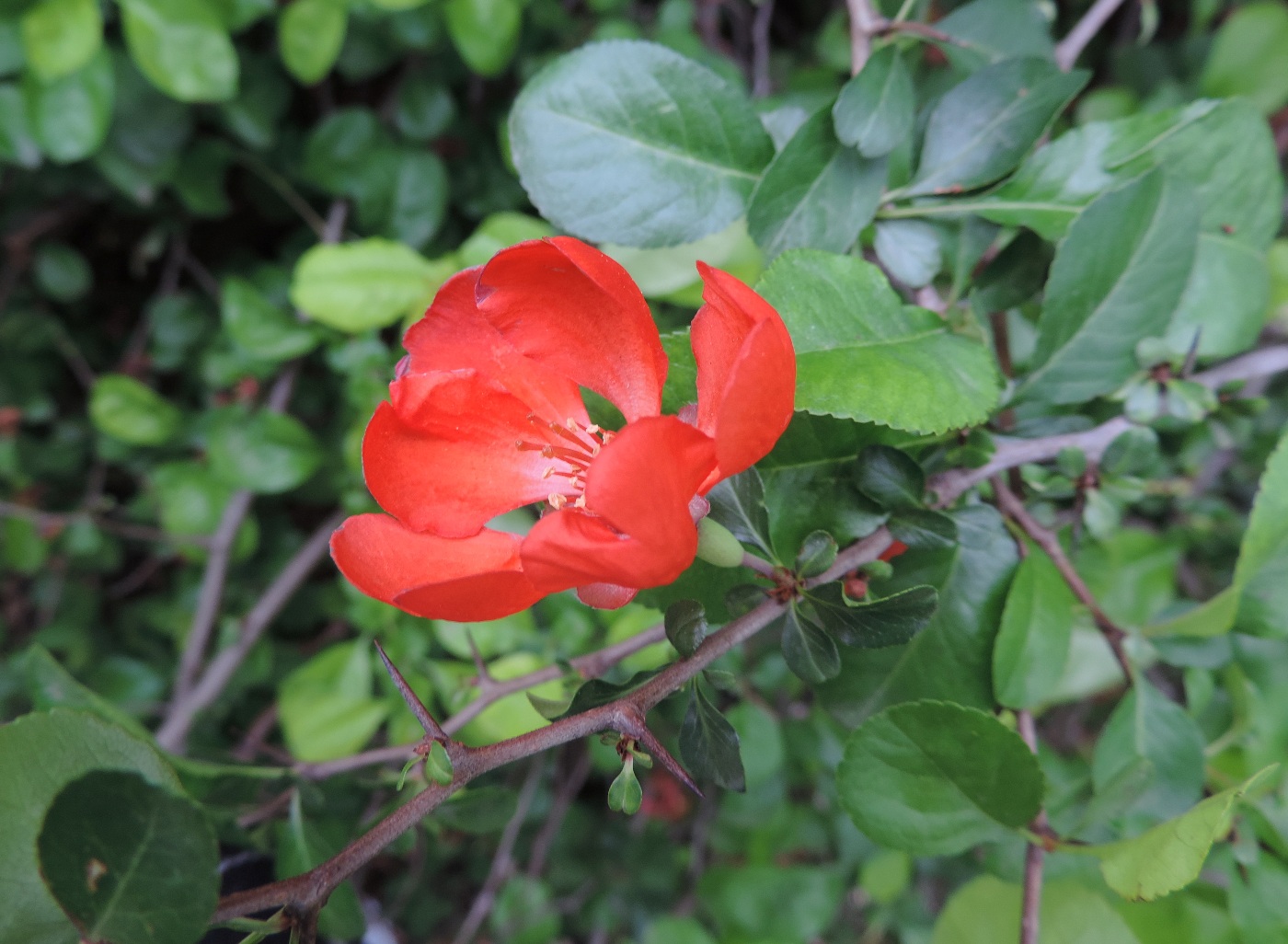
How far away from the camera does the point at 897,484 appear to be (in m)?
0.52

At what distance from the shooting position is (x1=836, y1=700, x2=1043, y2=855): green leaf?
1.71 ft

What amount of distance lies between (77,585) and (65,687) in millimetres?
1020

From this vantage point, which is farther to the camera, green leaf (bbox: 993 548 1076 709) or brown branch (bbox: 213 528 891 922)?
green leaf (bbox: 993 548 1076 709)

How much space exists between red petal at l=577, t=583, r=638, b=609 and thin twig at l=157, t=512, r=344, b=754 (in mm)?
814

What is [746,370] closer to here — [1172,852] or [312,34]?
[1172,852]

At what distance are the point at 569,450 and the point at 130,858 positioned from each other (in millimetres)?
362

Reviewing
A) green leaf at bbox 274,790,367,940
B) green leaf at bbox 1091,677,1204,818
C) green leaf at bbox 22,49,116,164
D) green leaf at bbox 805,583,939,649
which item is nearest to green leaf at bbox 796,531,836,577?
green leaf at bbox 805,583,939,649

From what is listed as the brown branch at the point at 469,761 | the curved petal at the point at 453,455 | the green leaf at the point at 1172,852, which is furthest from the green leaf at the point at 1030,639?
the curved petal at the point at 453,455

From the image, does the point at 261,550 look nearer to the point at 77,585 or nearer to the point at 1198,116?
the point at 77,585

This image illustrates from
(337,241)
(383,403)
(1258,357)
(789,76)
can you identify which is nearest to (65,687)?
(383,403)

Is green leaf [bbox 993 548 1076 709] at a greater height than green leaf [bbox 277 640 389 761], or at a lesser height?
greater

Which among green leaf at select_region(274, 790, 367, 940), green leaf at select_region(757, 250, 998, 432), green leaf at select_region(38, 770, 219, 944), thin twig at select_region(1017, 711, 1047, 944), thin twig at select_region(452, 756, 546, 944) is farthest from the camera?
thin twig at select_region(452, 756, 546, 944)

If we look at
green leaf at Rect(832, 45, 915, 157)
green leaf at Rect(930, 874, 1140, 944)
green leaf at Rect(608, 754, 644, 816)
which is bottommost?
green leaf at Rect(930, 874, 1140, 944)

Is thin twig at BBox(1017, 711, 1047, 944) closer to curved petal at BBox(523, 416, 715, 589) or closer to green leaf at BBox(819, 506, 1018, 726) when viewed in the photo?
green leaf at BBox(819, 506, 1018, 726)
